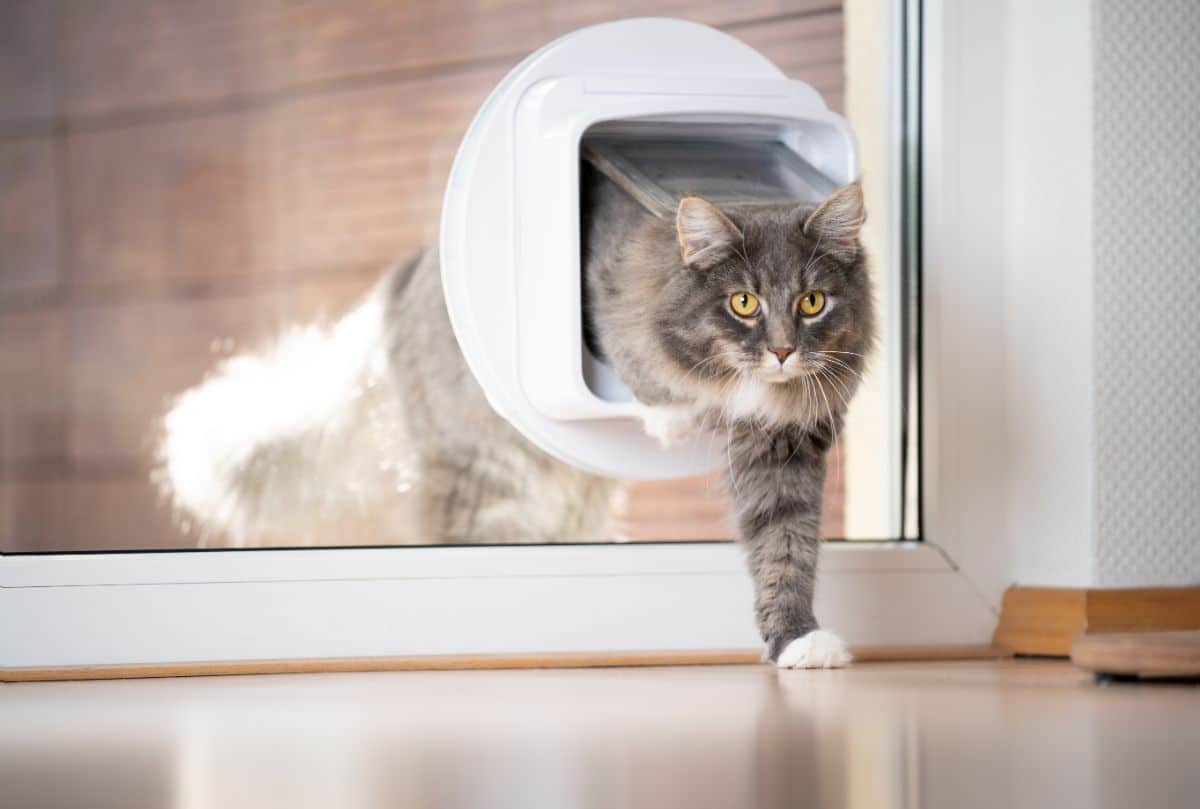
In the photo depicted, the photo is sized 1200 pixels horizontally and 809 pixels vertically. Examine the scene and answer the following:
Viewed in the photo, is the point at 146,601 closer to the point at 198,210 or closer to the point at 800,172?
the point at 198,210

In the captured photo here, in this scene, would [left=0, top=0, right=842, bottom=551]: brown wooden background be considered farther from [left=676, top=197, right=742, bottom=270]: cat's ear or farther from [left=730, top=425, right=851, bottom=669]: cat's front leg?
[left=676, top=197, right=742, bottom=270]: cat's ear

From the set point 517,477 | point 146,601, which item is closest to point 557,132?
point 517,477

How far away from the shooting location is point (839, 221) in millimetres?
1750

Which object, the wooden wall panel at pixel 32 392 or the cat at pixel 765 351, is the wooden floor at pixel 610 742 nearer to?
the cat at pixel 765 351

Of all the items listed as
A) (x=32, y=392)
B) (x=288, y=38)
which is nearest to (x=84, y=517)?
(x=32, y=392)

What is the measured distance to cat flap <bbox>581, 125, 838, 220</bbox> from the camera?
187 centimetres

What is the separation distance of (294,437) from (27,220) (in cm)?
55

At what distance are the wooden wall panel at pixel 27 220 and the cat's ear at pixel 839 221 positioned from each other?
47.4 inches

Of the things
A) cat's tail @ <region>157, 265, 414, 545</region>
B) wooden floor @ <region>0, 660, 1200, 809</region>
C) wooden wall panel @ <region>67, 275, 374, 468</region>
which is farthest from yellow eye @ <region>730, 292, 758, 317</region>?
wooden wall panel @ <region>67, 275, 374, 468</region>

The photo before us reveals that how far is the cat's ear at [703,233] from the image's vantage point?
1697mm

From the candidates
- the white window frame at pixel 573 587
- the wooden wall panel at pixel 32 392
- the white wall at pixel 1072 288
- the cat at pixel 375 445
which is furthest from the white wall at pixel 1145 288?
the wooden wall panel at pixel 32 392

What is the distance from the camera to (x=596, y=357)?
1952 millimetres

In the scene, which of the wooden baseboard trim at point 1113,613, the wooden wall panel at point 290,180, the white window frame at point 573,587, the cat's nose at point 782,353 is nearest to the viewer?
the cat's nose at point 782,353

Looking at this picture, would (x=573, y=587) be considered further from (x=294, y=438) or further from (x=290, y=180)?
(x=290, y=180)
